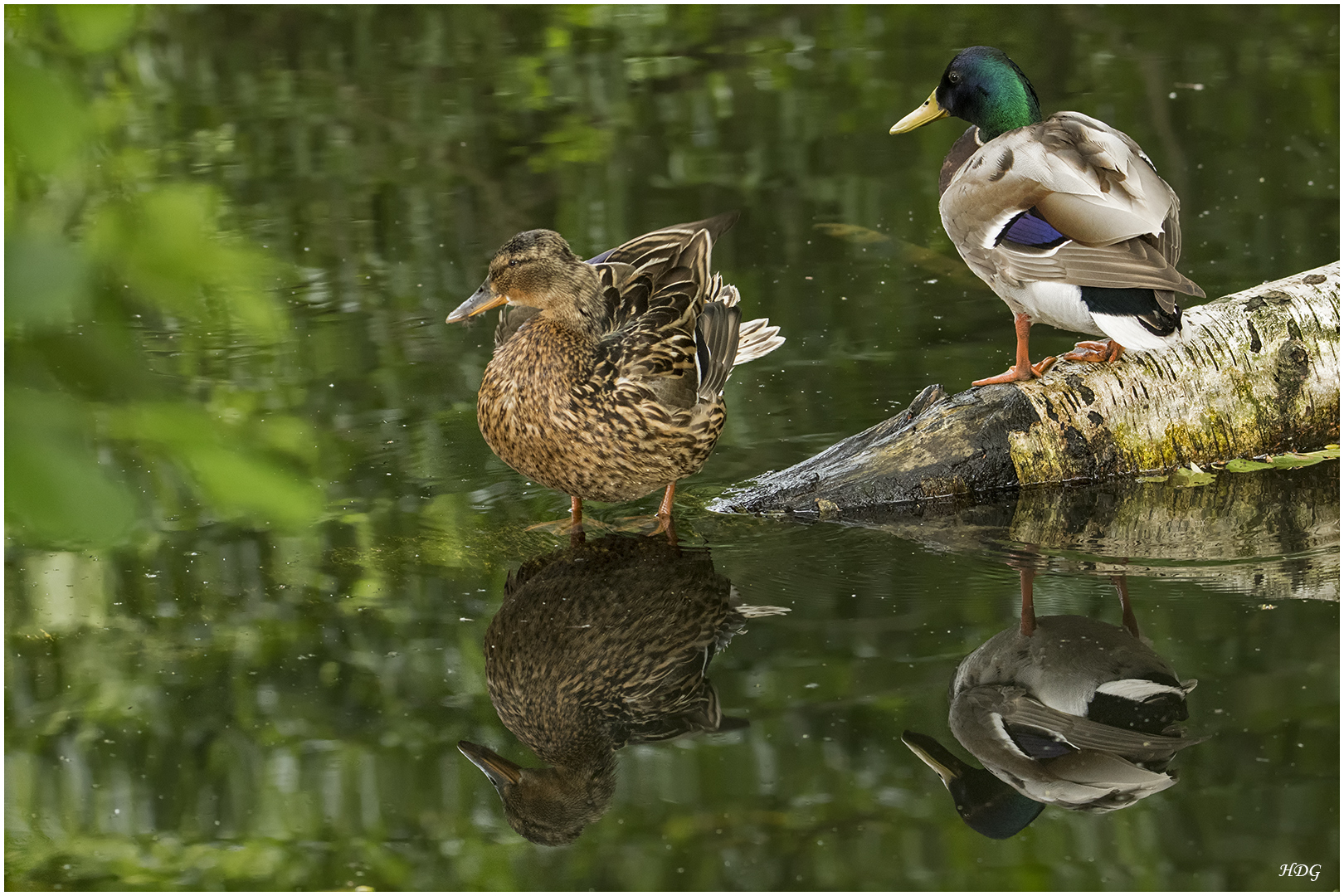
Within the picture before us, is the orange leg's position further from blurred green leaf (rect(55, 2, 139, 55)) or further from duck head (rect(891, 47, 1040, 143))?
blurred green leaf (rect(55, 2, 139, 55))

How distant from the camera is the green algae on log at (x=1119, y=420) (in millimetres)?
4887

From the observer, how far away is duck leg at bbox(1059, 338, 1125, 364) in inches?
202

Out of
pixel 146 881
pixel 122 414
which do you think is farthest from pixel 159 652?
pixel 122 414

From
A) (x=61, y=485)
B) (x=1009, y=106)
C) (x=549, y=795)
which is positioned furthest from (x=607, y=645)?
(x=1009, y=106)

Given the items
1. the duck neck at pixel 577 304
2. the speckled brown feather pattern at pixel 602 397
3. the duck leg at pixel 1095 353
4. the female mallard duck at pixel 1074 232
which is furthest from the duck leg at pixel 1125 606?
the duck neck at pixel 577 304

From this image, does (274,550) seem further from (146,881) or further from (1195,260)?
(1195,260)

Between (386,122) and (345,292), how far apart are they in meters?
3.11

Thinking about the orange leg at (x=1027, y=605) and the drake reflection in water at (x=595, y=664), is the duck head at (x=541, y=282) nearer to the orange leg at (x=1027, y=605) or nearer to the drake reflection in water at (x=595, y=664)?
the drake reflection in water at (x=595, y=664)

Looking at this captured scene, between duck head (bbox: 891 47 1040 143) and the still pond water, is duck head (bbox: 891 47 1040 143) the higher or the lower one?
the higher one

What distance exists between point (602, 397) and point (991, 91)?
2110mm

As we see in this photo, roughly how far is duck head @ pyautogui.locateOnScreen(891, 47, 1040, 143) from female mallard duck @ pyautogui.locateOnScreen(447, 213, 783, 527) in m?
1.49

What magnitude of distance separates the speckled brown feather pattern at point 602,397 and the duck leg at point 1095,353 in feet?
4.00

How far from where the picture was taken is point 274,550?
476cm

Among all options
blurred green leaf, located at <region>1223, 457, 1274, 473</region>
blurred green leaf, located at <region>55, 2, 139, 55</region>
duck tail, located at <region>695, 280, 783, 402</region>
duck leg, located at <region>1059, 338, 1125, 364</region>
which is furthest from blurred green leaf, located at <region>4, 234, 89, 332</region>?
blurred green leaf, located at <region>1223, 457, 1274, 473</region>
